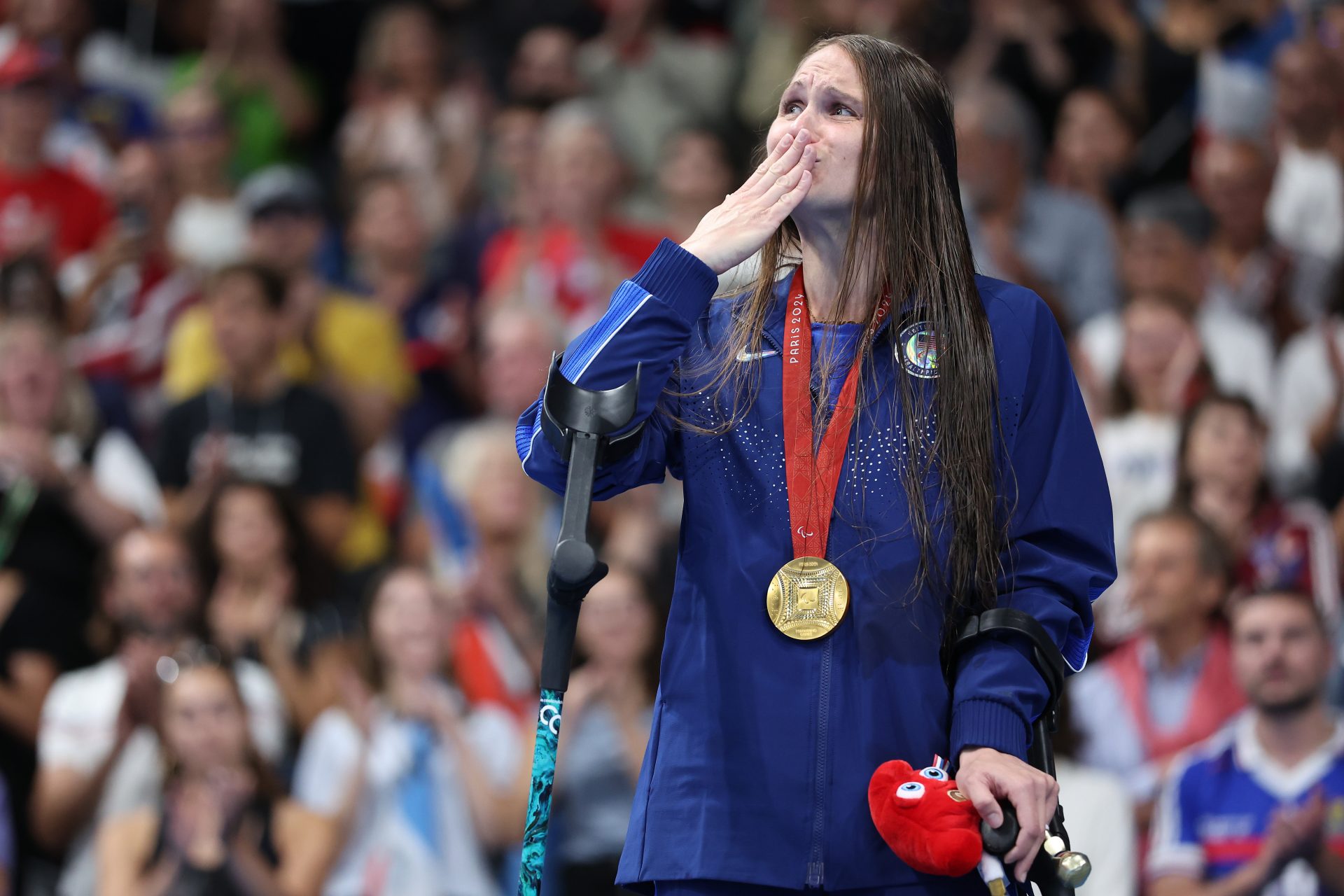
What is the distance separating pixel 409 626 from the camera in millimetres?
6254

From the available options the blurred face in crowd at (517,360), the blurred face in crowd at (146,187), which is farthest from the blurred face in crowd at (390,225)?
the blurred face in crowd at (517,360)

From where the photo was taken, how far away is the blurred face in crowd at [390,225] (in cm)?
871

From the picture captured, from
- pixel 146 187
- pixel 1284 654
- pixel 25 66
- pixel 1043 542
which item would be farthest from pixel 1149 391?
pixel 25 66

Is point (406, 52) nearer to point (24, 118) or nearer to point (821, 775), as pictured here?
point (24, 118)

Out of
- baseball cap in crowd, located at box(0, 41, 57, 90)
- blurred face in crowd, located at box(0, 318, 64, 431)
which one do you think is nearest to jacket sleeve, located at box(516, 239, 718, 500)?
blurred face in crowd, located at box(0, 318, 64, 431)

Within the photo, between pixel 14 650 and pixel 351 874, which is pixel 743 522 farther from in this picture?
pixel 14 650

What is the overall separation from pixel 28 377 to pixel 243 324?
897 mm

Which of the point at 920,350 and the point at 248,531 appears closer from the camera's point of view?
the point at 920,350

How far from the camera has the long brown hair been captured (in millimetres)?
2625

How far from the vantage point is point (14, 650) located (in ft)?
21.7

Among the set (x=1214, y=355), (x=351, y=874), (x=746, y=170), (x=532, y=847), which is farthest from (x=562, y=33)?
(x=532, y=847)

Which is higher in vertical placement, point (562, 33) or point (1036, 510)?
A: point (562, 33)

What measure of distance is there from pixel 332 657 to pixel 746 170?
351 centimetres

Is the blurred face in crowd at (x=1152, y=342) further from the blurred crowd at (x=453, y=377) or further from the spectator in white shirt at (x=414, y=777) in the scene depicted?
the spectator in white shirt at (x=414, y=777)
